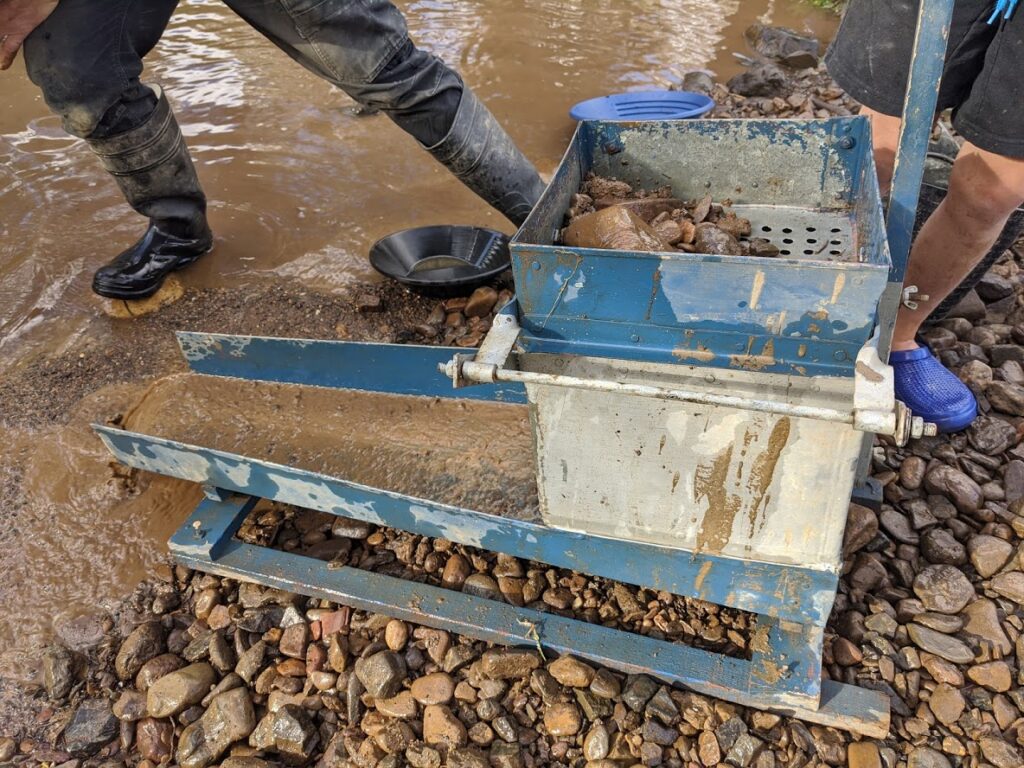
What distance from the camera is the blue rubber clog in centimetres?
227

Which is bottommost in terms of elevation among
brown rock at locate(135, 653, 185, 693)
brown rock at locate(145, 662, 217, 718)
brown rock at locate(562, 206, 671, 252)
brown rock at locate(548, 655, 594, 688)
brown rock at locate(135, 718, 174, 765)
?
brown rock at locate(135, 718, 174, 765)

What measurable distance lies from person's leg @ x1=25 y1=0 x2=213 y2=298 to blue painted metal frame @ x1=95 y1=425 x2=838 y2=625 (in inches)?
48.1

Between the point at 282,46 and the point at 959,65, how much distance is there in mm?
2177

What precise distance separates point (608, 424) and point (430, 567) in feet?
2.93

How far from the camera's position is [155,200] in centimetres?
306

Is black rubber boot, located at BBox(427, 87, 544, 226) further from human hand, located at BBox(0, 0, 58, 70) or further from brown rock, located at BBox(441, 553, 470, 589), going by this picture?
brown rock, located at BBox(441, 553, 470, 589)

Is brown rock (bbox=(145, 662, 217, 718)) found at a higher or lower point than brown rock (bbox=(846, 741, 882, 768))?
lower

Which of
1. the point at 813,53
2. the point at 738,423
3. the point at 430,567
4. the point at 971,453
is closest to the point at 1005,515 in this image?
the point at 971,453

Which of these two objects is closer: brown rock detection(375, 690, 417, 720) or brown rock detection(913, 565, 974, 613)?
brown rock detection(375, 690, 417, 720)

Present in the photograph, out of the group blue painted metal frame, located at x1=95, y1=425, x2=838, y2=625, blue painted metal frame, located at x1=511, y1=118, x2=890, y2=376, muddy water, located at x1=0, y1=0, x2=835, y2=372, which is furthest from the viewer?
muddy water, located at x1=0, y1=0, x2=835, y2=372

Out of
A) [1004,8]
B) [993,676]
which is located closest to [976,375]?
[993,676]

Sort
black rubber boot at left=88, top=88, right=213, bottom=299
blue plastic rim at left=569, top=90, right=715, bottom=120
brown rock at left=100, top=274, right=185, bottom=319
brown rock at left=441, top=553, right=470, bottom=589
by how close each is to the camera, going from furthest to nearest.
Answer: blue plastic rim at left=569, top=90, right=715, bottom=120 → brown rock at left=100, top=274, right=185, bottom=319 → black rubber boot at left=88, top=88, right=213, bottom=299 → brown rock at left=441, top=553, right=470, bottom=589

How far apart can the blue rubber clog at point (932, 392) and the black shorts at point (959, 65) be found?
721 millimetres

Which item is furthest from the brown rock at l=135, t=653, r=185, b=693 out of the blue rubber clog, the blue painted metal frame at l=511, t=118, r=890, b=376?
the blue rubber clog
